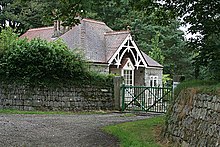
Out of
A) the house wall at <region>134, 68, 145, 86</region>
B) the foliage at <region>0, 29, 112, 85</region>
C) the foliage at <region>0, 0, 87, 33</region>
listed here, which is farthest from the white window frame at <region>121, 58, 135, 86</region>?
→ the foliage at <region>0, 29, 112, 85</region>

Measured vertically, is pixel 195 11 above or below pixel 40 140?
above

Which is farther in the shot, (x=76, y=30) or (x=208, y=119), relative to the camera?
(x=76, y=30)

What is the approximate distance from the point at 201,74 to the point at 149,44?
2899cm

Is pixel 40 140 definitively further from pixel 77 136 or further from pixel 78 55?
pixel 78 55

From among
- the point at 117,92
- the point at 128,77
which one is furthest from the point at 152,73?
the point at 117,92

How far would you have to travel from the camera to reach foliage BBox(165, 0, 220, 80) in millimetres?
9141

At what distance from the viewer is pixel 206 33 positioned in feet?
30.9

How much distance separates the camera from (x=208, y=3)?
31.1ft

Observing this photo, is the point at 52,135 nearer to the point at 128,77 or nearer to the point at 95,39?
the point at 95,39

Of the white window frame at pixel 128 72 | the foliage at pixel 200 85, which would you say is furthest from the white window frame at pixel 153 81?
the foliage at pixel 200 85

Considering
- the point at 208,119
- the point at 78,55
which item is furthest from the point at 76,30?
the point at 208,119

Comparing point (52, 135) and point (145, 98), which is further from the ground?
point (145, 98)

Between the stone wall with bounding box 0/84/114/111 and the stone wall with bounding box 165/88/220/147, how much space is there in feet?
26.8

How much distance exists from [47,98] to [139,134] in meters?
7.71
